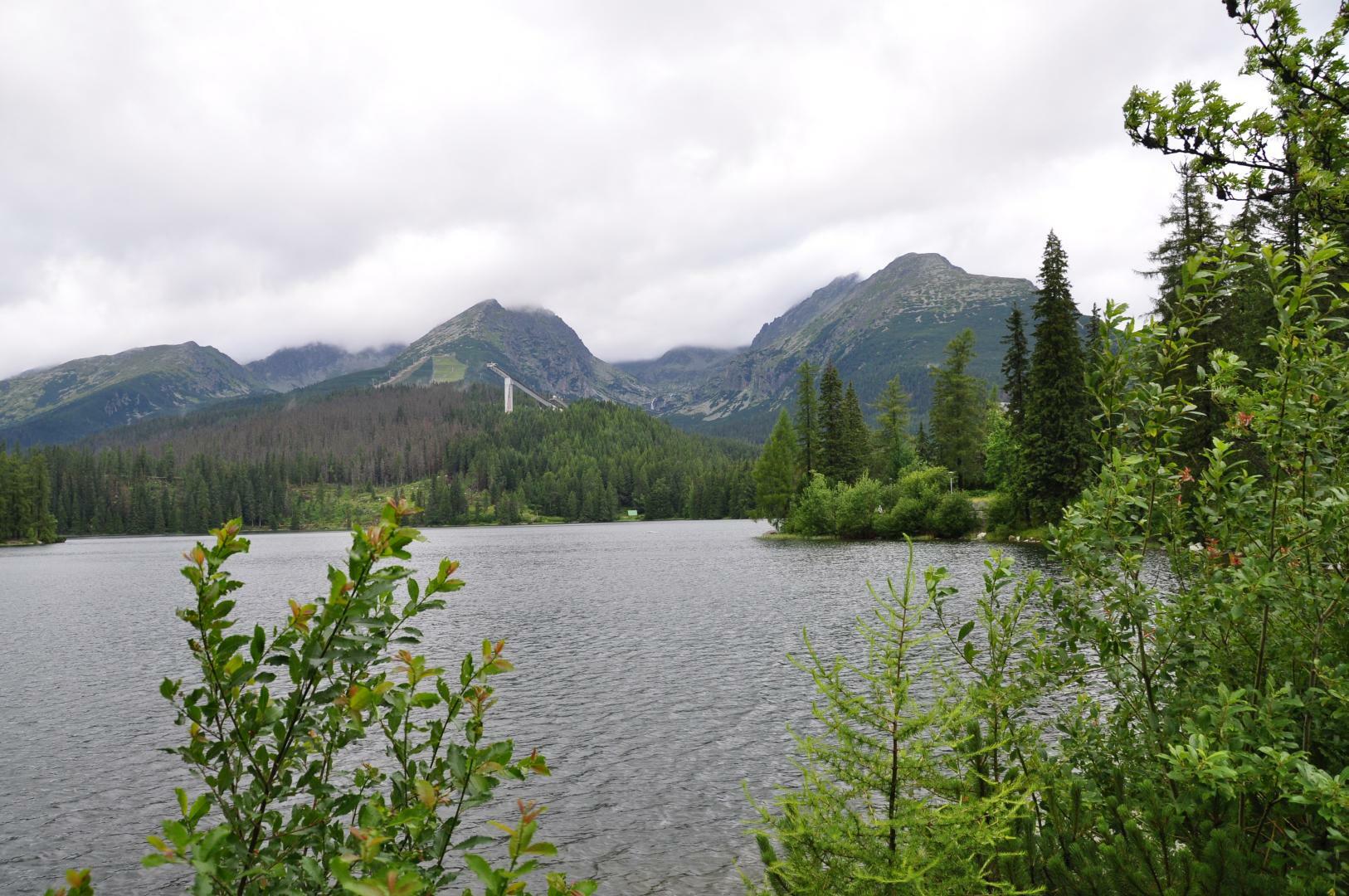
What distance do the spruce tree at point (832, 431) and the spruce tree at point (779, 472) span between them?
5869mm

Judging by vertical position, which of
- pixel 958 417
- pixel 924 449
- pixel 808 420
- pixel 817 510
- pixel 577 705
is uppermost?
pixel 808 420

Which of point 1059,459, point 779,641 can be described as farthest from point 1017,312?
point 779,641

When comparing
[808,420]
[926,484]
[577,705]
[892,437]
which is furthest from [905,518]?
[577,705]

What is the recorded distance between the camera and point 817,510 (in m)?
81.3

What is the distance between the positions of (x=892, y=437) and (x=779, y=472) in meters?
18.2

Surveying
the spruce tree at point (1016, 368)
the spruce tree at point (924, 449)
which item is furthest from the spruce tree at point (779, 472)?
the spruce tree at point (1016, 368)

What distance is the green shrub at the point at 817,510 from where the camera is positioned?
79562 millimetres

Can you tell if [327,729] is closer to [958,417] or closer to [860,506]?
[860,506]

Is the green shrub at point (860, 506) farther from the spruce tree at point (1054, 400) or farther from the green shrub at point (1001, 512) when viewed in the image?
the spruce tree at point (1054, 400)

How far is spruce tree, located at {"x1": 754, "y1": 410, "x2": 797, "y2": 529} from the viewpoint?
305 feet

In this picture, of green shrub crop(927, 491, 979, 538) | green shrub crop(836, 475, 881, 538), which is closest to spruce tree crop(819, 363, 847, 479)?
green shrub crop(836, 475, 881, 538)

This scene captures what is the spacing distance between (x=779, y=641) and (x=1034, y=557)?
25.9 meters

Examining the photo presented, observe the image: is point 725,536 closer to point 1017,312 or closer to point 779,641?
point 1017,312

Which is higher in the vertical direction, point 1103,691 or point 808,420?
point 808,420
